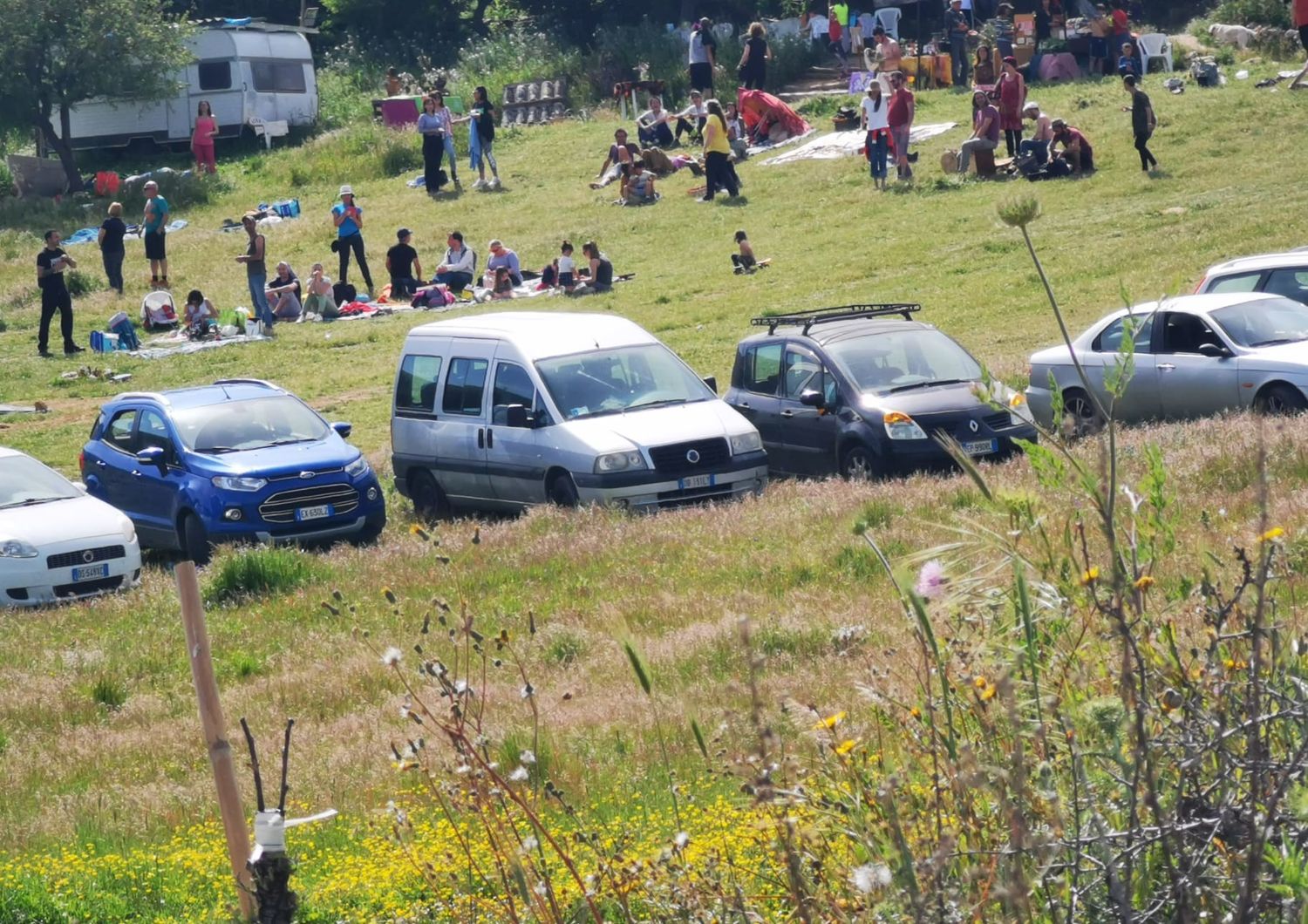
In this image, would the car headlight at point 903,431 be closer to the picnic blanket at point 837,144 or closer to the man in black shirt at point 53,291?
the man in black shirt at point 53,291

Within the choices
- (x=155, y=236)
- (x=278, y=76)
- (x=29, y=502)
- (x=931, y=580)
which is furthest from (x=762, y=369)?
(x=278, y=76)

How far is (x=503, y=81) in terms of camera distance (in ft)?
169

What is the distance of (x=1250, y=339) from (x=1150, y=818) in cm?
1293

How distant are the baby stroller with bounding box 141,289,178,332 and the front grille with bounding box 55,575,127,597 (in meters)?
15.5

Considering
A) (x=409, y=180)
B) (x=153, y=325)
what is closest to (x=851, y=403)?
(x=153, y=325)

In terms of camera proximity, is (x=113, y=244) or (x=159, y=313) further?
(x=113, y=244)

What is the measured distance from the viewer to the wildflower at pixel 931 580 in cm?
365

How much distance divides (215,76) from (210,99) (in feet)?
2.27

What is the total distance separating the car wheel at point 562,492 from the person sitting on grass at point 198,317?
1531 centimetres

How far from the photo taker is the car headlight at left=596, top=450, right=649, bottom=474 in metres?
15.6

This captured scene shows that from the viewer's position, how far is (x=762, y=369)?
17.3m

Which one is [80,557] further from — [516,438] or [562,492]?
[562,492]

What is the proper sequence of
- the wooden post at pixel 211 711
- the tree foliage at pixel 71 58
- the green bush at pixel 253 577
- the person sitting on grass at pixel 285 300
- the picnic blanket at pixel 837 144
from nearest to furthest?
Answer: the wooden post at pixel 211 711 → the green bush at pixel 253 577 → the person sitting on grass at pixel 285 300 → the picnic blanket at pixel 837 144 → the tree foliage at pixel 71 58

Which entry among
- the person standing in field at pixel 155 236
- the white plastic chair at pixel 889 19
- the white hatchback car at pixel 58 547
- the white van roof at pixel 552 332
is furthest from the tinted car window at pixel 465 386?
the white plastic chair at pixel 889 19
